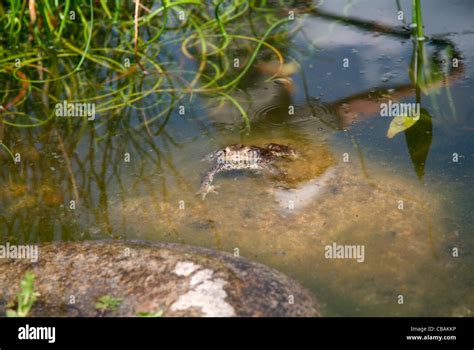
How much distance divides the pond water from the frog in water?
0.14 ft

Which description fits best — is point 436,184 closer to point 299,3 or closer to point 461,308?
point 461,308

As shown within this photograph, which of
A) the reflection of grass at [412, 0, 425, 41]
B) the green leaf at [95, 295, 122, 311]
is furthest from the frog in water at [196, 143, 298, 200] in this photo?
the reflection of grass at [412, 0, 425, 41]

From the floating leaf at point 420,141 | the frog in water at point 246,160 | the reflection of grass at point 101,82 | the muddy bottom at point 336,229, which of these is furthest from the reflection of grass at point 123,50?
the floating leaf at point 420,141

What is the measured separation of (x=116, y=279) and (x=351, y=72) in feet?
6.64

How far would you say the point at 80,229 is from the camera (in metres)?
3.22

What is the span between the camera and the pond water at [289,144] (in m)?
2.96

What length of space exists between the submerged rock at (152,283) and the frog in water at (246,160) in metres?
0.58

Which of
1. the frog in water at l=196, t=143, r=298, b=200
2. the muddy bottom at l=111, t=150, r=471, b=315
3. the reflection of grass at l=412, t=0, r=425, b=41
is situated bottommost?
the muddy bottom at l=111, t=150, r=471, b=315

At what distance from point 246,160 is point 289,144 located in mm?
278

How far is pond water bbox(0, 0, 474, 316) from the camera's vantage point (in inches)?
116

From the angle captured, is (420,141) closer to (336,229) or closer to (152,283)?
(336,229)

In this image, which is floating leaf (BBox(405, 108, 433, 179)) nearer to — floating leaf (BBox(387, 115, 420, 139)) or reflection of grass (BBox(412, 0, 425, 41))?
floating leaf (BBox(387, 115, 420, 139))

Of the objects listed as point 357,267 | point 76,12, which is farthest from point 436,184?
point 76,12

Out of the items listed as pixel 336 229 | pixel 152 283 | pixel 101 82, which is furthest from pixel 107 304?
pixel 101 82
